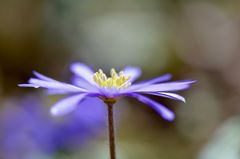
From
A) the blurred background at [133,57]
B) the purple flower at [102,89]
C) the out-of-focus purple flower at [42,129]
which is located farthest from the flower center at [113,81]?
the blurred background at [133,57]

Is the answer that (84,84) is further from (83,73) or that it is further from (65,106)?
(65,106)

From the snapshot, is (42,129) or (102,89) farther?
(42,129)

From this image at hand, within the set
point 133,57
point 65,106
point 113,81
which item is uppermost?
point 133,57

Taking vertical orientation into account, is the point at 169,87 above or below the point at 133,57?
below

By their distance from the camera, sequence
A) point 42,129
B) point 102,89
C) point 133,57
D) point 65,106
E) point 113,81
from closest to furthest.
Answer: point 65,106, point 102,89, point 113,81, point 42,129, point 133,57

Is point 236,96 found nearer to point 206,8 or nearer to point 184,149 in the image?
point 184,149

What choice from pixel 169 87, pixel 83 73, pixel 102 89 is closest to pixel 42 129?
pixel 83 73
